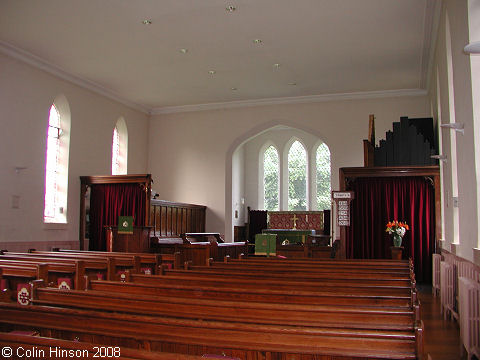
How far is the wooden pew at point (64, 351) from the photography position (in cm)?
189

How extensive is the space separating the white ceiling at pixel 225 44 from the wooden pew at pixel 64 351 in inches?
284

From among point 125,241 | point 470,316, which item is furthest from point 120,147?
point 470,316

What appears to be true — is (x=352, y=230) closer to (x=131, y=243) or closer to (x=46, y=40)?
(x=131, y=243)

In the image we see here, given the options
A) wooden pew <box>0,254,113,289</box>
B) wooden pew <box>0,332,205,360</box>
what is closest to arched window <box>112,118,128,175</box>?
wooden pew <box>0,254,113,289</box>

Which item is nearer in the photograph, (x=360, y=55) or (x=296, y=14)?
(x=296, y=14)

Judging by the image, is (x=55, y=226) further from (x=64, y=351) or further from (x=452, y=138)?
(x=64, y=351)

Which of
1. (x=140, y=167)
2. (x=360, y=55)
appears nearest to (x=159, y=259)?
(x=360, y=55)

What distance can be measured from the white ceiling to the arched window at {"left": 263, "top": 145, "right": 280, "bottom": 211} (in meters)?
6.29

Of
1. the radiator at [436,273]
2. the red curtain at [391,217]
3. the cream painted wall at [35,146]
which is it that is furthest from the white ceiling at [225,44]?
the radiator at [436,273]

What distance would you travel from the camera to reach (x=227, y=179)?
14680 mm

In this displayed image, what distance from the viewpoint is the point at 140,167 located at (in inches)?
590

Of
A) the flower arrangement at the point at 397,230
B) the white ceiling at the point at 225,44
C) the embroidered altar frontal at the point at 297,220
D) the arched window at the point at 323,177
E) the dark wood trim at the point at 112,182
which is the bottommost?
the flower arrangement at the point at 397,230

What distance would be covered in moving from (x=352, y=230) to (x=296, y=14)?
448 centimetres

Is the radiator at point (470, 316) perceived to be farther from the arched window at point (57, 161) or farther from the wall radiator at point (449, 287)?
the arched window at point (57, 161)
